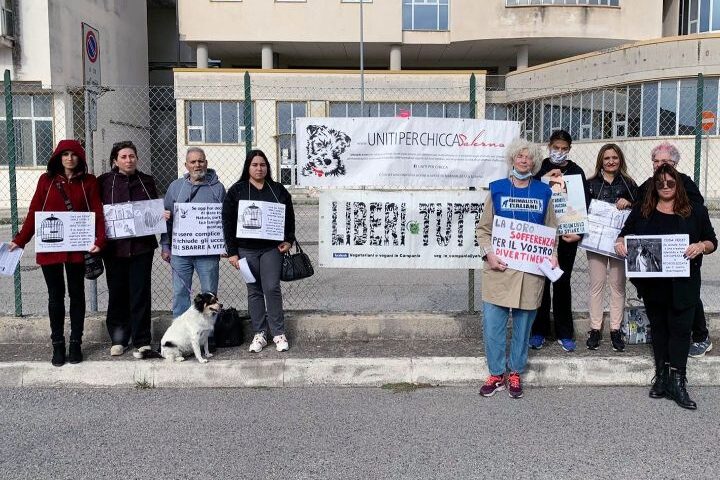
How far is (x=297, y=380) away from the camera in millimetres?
5383

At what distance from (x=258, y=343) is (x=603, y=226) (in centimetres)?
328

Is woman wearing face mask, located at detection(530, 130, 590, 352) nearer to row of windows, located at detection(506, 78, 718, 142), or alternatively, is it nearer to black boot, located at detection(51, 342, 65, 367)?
black boot, located at detection(51, 342, 65, 367)

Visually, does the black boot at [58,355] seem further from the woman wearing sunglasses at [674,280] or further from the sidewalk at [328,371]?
the woman wearing sunglasses at [674,280]

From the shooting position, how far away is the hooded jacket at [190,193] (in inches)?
227

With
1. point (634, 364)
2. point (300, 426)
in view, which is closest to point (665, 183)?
point (634, 364)

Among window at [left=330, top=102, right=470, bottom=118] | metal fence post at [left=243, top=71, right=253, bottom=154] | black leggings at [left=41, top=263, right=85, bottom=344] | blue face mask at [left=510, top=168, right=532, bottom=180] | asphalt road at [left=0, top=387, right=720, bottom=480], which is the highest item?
window at [left=330, top=102, right=470, bottom=118]

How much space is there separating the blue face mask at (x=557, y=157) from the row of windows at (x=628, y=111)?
70.2 ft

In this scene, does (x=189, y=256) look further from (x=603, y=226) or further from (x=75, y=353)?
(x=603, y=226)

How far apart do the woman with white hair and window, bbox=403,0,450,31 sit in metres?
31.7

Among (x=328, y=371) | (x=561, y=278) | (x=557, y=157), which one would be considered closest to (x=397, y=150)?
(x=557, y=157)

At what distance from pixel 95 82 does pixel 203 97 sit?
24.1 meters

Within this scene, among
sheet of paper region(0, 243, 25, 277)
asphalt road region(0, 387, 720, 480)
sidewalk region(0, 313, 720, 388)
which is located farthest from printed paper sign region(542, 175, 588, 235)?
sheet of paper region(0, 243, 25, 277)

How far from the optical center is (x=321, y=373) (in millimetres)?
5402

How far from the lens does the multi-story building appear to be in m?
26.1
